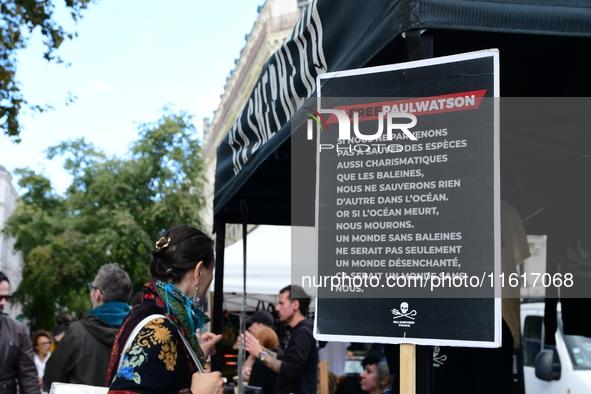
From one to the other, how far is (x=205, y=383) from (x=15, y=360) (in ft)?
10.8

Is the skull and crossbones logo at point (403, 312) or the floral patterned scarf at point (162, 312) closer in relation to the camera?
the skull and crossbones logo at point (403, 312)

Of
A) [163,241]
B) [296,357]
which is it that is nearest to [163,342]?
[163,241]

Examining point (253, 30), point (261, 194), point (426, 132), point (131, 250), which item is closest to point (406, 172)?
point (426, 132)

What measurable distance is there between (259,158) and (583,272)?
8.20 feet

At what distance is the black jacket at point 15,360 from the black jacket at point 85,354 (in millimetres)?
610

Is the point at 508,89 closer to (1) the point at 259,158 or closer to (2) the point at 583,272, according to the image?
(1) the point at 259,158

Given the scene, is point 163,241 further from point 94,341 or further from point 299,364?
point 299,364

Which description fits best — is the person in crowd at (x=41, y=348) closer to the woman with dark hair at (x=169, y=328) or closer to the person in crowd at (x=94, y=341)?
the person in crowd at (x=94, y=341)

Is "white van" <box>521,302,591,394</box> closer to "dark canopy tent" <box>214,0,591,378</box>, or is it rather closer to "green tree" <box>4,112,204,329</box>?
"dark canopy tent" <box>214,0,591,378</box>

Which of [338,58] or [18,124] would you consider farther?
[18,124]

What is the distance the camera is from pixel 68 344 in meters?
4.40

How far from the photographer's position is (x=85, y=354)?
4.37m

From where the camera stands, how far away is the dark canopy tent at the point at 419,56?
1872mm

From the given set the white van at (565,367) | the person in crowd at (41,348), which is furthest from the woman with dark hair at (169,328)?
the person in crowd at (41,348)
